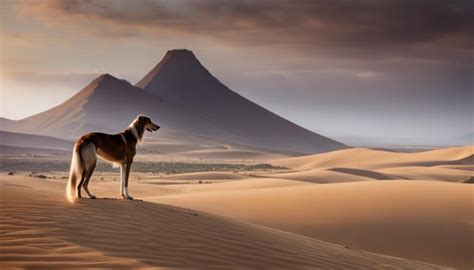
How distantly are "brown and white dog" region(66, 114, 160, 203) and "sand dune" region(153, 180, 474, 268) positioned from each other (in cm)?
514

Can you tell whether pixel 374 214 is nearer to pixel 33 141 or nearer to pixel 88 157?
pixel 88 157

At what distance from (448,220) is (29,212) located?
1139 centimetres

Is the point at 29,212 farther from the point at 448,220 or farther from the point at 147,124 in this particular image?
the point at 448,220

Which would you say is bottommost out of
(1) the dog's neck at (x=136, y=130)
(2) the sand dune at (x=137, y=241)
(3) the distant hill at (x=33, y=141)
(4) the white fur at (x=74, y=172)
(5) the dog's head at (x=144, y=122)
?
(2) the sand dune at (x=137, y=241)

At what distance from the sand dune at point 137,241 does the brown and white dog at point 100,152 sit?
0.39 metres

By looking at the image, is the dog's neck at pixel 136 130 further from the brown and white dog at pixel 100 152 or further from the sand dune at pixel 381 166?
the sand dune at pixel 381 166

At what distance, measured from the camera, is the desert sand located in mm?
6512

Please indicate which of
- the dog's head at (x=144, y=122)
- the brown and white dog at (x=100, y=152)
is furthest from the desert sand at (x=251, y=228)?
the dog's head at (x=144, y=122)

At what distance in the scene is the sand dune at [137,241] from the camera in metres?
6.10

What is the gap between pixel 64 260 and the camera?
5.83m

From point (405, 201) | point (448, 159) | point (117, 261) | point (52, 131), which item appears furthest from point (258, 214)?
point (52, 131)

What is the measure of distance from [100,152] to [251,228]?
10.5 ft

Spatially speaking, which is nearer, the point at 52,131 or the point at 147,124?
the point at 147,124

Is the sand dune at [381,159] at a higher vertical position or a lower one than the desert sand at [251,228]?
higher
